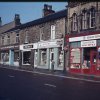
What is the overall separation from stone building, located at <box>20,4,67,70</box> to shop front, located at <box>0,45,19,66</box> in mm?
2921

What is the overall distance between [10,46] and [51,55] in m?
16.5

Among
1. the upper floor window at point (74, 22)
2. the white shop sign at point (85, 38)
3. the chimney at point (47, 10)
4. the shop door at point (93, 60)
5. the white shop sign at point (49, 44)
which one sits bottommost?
the shop door at point (93, 60)

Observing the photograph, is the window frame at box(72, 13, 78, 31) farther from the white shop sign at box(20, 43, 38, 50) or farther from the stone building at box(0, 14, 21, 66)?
the stone building at box(0, 14, 21, 66)

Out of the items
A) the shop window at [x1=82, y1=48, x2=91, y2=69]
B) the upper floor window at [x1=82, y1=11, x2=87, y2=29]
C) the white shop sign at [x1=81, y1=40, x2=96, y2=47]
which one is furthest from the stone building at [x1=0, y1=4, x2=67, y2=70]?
the shop window at [x1=82, y1=48, x2=91, y2=69]

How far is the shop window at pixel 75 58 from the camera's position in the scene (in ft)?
93.7

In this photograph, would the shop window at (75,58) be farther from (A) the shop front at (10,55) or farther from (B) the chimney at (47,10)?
(A) the shop front at (10,55)

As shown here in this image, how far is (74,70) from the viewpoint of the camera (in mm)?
29047

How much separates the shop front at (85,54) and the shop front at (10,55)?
717 inches

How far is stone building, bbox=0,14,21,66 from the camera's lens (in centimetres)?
4662

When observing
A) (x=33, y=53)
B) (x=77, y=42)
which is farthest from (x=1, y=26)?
(x=77, y=42)

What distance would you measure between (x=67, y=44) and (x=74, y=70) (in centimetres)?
353

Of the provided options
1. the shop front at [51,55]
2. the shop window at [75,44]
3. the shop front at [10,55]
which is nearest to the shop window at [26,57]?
the shop front at [10,55]

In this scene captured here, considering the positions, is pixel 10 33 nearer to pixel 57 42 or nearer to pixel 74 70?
pixel 57 42

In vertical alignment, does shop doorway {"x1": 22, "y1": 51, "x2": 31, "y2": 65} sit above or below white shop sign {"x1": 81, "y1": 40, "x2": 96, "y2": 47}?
below
